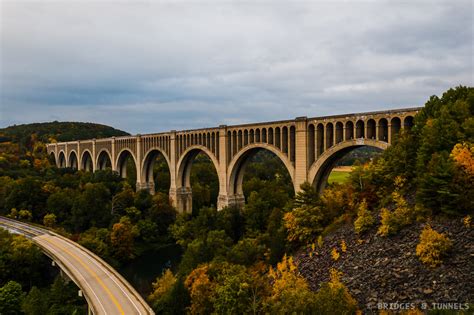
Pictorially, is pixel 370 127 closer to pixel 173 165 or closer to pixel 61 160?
pixel 173 165

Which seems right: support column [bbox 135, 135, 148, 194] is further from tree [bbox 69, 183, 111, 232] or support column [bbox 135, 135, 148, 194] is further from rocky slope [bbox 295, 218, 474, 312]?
rocky slope [bbox 295, 218, 474, 312]

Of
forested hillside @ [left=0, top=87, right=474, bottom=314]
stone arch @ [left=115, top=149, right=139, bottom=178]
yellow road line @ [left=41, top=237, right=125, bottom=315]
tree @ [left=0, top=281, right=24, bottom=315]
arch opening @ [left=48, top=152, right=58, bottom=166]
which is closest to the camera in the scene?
forested hillside @ [left=0, top=87, right=474, bottom=314]

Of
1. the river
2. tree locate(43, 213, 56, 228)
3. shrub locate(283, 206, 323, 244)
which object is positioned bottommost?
the river

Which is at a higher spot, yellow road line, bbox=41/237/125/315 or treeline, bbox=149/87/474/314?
treeline, bbox=149/87/474/314

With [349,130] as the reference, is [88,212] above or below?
below

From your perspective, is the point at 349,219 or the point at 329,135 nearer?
the point at 349,219

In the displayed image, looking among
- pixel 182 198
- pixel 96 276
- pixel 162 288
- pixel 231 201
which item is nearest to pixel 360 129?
pixel 162 288

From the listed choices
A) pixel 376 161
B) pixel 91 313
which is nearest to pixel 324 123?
pixel 376 161

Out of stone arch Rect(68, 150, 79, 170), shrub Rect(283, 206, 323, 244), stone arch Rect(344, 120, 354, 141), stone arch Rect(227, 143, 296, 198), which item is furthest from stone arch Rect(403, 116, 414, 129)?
stone arch Rect(68, 150, 79, 170)
